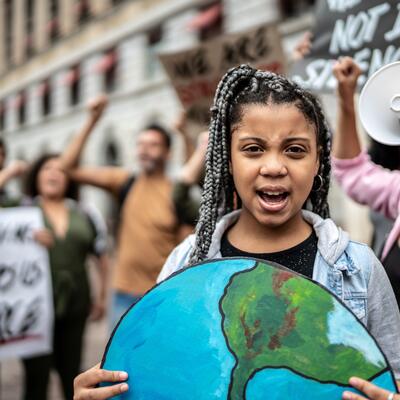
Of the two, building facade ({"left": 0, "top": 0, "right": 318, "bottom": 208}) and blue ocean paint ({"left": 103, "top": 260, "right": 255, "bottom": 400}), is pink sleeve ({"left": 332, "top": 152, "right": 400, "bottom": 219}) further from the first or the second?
building facade ({"left": 0, "top": 0, "right": 318, "bottom": 208})

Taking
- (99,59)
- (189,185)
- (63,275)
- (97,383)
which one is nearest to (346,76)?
(97,383)

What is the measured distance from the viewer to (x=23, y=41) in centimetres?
2680

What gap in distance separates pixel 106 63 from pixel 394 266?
18233mm

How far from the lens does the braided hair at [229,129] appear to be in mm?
1496

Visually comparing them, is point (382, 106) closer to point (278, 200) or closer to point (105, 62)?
point (278, 200)

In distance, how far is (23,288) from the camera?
3.84 m

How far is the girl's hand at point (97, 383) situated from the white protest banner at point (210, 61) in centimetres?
265

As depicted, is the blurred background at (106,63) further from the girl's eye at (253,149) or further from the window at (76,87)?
the girl's eye at (253,149)

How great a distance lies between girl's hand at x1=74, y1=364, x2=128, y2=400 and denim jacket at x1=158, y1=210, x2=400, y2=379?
47cm

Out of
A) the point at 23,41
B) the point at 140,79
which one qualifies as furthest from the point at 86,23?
the point at 23,41

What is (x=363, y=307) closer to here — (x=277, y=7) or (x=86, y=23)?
(x=277, y=7)

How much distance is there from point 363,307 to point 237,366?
34 centimetres

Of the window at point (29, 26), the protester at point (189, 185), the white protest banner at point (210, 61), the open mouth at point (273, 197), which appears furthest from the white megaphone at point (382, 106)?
the window at point (29, 26)

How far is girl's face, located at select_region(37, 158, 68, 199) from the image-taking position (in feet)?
13.2
